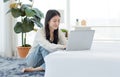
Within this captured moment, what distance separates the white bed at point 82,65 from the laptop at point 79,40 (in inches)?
6.3

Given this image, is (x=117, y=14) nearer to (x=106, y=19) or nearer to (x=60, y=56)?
(x=106, y=19)

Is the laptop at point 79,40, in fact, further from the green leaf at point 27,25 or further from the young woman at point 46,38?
the green leaf at point 27,25

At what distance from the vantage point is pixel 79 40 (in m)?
2.18

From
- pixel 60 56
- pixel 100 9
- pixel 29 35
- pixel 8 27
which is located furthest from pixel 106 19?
pixel 60 56

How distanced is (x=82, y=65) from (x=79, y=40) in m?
0.33

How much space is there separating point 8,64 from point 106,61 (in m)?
2.18

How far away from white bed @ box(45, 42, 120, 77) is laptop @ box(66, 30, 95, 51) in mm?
160

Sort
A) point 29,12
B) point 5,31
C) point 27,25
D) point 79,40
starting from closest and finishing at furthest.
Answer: point 79,40 < point 29,12 < point 27,25 < point 5,31

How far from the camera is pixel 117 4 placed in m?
4.54

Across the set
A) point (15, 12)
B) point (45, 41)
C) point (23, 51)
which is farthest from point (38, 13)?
point (45, 41)

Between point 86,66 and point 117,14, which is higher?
point 117,14

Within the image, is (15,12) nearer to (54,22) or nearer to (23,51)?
(23,51)

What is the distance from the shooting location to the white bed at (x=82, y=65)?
1861mm

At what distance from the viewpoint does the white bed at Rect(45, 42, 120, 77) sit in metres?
1.86
